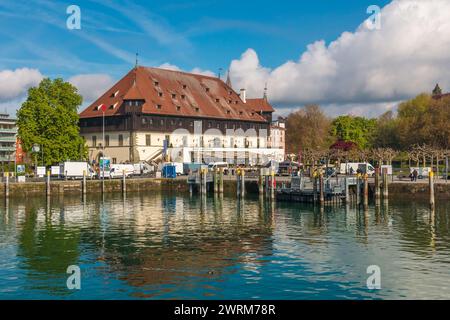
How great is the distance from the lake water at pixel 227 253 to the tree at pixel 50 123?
28.7 meters

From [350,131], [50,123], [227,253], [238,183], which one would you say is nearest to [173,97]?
[50,123]

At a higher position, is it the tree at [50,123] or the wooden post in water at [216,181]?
the tree at [50,123]

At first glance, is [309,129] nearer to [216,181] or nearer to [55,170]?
[216,181]

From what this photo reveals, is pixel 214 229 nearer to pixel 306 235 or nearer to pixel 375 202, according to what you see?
pixel 306 235

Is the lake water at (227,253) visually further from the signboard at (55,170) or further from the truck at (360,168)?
the signboard at (55,170)

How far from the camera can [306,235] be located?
3688 centimetres

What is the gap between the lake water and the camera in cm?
2317

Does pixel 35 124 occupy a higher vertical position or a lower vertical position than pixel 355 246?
higher

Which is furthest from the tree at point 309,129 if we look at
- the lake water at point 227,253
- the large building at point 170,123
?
the lake water at point 227,253

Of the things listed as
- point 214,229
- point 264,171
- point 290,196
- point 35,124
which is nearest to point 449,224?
point 214,229

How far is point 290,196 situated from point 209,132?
45867 millimetres

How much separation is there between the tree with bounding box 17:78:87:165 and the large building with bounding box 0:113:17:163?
6924 cm

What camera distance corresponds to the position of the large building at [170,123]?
94.4 metres
